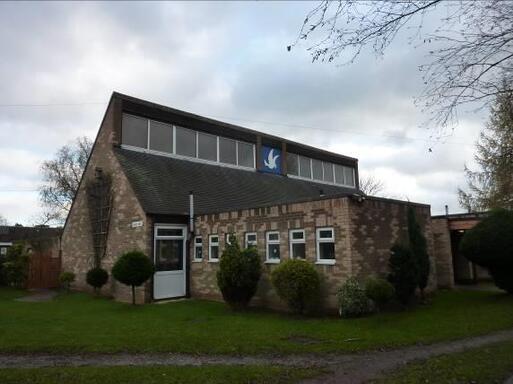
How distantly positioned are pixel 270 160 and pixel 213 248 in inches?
499

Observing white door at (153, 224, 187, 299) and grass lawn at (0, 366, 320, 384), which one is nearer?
grass lawn at (0, 366, 320, 384)

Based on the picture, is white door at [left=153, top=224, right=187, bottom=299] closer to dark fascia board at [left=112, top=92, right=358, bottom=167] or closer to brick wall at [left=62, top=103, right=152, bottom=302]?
brick wall at [left=62, top=103, right=152, bottom=302]

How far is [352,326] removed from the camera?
34.3ft

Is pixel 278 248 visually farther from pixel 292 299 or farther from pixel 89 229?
pixel 89 229

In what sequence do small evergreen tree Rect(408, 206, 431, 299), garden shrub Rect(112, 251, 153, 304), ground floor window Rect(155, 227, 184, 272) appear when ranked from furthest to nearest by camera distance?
ground floor window Rect(155, 227, 184, 272)
garden shrub Rect(112, 251, 153, 304)
small evergreen tree Rect(408, 206, 431, 299)

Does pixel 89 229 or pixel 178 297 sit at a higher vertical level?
pixel 89 229

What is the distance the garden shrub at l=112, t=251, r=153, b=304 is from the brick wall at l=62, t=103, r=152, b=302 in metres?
1.39

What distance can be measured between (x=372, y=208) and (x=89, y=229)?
13938 mm

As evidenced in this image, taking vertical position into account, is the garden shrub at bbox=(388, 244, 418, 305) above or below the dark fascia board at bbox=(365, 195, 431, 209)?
below

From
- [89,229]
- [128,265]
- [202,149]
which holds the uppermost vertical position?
[202,149]

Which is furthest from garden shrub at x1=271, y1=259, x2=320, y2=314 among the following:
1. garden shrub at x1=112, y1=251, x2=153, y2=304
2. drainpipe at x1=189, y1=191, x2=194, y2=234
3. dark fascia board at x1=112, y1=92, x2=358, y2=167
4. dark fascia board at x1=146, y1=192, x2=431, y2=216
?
dark fascia board at x1=112, y1=92, x2=358, y2=167

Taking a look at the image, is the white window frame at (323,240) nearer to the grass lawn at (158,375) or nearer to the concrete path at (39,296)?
the grass lawn at (158,375)

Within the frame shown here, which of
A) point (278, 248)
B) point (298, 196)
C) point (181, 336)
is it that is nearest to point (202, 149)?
point (298, 196)

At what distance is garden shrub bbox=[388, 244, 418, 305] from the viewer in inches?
518
